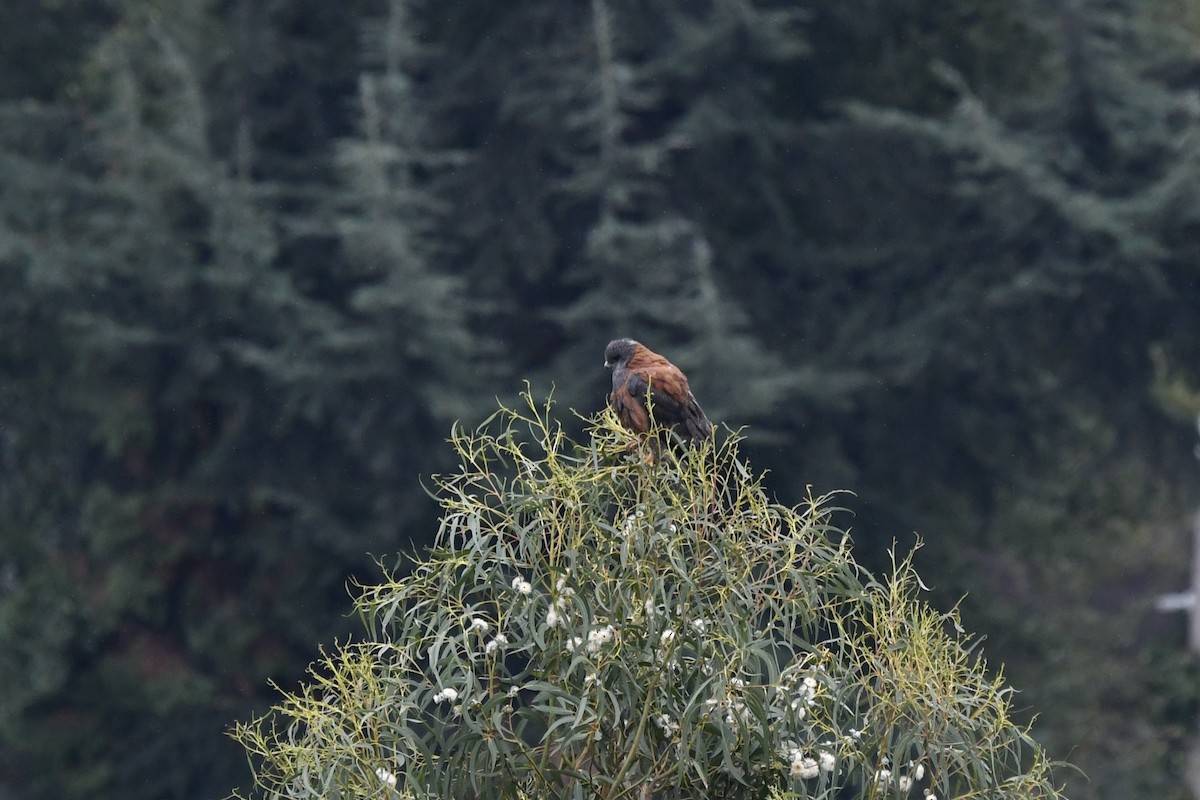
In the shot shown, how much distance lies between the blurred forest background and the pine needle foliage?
5.90 meters

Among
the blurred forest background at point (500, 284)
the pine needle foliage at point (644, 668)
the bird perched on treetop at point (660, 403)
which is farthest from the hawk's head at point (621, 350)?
the blurred forest background at point (500, 284)

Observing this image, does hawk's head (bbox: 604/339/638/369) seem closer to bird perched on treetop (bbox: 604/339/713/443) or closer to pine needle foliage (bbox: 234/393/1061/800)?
bird perched on treetop (bbox: 604/339/713/443)

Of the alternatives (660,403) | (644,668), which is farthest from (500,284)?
(644,668)

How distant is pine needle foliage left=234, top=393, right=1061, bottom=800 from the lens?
12.2ft

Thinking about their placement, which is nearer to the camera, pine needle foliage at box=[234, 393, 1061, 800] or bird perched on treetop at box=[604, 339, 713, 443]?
pine needle foliage at box=[234, 393, 1061, 800]

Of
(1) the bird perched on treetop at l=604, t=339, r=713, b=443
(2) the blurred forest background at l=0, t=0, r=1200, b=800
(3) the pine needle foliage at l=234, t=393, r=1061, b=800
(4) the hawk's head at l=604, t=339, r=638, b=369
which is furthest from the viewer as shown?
(2) the blurred forest background at l=0, t=0, r=1200, b=800

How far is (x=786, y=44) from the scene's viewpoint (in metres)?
10.9

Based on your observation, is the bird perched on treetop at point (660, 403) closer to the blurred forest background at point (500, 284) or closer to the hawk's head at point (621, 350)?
the hawk's head at point (621, 350)

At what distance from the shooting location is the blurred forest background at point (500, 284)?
34.1 ft

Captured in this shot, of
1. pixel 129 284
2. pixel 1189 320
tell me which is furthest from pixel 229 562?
pixel 1189 320

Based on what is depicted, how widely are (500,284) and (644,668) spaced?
7.80 metres

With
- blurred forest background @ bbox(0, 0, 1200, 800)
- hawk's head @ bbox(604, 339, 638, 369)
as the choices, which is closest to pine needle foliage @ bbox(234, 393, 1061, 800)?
hawk's head @ bbox(604, 339, 638, 369)

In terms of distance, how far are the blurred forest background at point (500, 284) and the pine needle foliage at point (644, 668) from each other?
5.90 metres

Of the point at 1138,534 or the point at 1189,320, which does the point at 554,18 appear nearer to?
Result: the point at 1189,320
